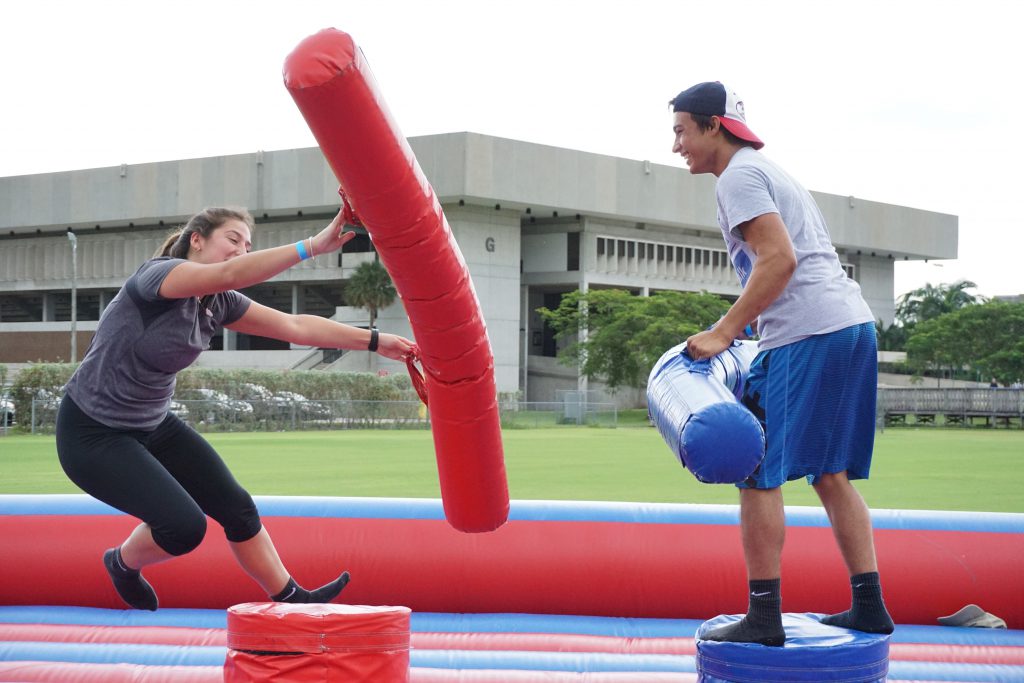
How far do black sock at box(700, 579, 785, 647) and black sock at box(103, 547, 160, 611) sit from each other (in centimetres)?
221

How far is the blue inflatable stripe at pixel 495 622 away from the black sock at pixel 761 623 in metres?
1.87

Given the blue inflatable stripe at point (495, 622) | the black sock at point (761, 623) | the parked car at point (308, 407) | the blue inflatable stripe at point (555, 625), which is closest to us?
the black sock at point (761, 623)

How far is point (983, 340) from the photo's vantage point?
49469mm

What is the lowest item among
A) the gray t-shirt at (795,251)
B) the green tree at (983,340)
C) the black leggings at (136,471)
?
the black leggings at (136,471)

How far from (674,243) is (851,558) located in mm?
56580

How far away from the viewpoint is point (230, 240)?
4188 millimetres

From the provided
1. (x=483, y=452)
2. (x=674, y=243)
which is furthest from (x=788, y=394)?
(x=674, y=243)

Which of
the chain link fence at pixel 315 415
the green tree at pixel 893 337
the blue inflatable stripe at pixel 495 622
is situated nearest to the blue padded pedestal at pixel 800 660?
the blue inflatable stripe at pixel 495 622

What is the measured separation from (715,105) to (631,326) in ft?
144

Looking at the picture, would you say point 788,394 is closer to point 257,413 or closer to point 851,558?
point 851,558

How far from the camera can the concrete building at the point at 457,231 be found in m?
52.2

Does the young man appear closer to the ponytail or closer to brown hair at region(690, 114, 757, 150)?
brown hair at region(690, 114, 757, 150)

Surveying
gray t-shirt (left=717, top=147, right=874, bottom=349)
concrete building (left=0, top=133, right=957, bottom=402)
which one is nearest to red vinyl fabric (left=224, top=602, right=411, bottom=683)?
gray t-shirt (left=717, top=147, right=874, bottom=349)

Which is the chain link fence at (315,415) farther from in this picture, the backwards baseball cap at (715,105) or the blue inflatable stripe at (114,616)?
the backwards baseball cap at (715,105)
